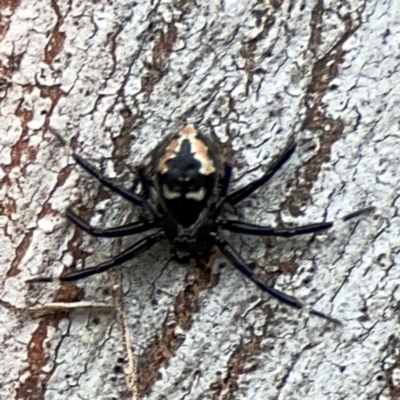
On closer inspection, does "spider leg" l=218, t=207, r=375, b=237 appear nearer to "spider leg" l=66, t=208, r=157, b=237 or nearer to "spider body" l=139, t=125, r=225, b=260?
"spider body" l=139, t=125, r=225, b=260

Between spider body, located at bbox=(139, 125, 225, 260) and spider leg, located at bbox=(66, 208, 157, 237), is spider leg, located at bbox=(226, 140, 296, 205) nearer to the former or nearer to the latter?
spider body, located at bbox=(139, 125, 225, 260)

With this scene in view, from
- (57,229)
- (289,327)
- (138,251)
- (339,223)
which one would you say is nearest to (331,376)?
(289,327)

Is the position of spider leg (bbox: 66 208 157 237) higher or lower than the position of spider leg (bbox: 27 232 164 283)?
higher

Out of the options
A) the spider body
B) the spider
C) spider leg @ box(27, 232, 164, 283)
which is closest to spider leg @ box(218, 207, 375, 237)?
the spider

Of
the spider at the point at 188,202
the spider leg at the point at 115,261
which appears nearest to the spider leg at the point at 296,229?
the spider at the point at 188,202

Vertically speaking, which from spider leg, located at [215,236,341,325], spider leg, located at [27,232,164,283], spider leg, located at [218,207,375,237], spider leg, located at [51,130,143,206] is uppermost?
spider leg, located at [51,130,143,206]

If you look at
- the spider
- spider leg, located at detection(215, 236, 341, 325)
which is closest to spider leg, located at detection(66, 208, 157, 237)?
the spider

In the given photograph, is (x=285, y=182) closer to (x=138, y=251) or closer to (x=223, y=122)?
(x=223, y=122)

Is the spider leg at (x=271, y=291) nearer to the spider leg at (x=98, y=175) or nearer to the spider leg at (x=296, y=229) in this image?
the spider leg at (x=296, y=229)
